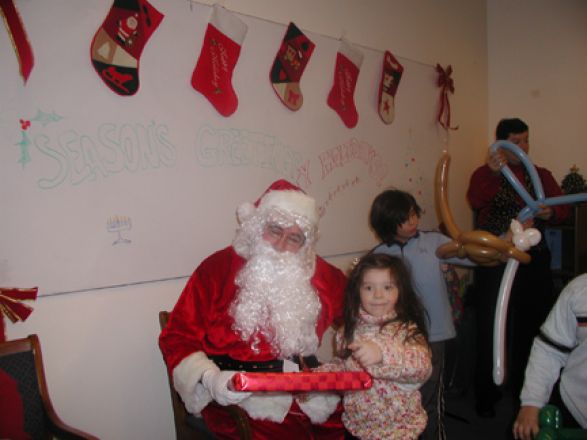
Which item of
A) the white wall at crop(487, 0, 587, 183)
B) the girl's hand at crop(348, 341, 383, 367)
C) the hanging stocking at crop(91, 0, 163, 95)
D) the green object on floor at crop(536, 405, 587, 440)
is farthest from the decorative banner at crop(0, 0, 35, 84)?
the white wall at crop(487, 0, 587, 183)

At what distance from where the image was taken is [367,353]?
1468mm

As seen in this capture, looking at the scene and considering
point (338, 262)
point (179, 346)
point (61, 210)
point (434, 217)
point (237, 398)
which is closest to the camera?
point (237, 398)

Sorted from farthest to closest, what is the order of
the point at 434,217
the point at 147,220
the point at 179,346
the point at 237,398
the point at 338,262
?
the point at 434,217, the point at 338,262, the point at 147,220, the point at 179,346, the point at 237,398

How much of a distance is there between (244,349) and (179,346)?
0.27m

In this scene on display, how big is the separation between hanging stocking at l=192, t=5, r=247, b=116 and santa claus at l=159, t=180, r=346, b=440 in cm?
63

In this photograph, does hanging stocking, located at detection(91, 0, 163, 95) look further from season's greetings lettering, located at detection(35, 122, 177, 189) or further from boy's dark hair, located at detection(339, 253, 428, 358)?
boy's dark hair, located at detection(339, 253, 428, 358)

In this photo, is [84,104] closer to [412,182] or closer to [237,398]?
[237,398]

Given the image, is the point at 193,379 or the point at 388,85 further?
the point at 388,85

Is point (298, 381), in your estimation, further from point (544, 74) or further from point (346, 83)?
point (544, 74)

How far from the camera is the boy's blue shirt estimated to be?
245 cm

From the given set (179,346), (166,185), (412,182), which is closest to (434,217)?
(412,182)

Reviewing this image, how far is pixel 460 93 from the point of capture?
4043 mm

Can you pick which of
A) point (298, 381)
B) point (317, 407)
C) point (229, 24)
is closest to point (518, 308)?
point (317, 407)

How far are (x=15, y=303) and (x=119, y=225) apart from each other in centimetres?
52
